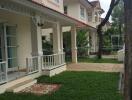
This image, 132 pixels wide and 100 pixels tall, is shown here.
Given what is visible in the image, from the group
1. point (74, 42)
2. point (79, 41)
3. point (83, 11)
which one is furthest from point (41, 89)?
point (83, 11)

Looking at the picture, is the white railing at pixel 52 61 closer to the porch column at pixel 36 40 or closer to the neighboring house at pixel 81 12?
the porch column at pixel 36 40

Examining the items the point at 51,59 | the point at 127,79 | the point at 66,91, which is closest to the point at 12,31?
the point at 51,59

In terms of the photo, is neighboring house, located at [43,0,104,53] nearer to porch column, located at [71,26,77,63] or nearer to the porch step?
porch column, located at [71,26,77,63]

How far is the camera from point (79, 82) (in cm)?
1305

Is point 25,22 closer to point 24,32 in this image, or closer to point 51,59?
point 24,32

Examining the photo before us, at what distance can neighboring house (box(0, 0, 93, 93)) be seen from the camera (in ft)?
38.7

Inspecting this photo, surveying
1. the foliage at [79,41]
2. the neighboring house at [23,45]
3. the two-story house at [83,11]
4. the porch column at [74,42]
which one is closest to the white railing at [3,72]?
the neighboring house at [23,45]

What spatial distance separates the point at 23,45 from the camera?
663 inches

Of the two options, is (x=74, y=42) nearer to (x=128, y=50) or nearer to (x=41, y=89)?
(x=41, y=89)

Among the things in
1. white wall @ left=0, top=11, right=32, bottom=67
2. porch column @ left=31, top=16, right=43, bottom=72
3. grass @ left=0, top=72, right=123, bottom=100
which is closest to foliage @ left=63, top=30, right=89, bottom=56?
white wall @ left=0, top=11, right=32, bottom=67

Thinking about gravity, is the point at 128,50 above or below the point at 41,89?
above

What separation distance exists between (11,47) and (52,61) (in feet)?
7.86

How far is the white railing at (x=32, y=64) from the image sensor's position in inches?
543

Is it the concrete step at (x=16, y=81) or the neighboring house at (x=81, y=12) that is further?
the neighboring house at (x=81, y=12)
